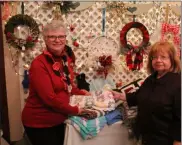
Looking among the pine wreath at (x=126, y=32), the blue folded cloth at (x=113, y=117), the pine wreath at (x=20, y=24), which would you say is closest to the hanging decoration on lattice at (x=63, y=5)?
the pine wreath at (x=20, y=24)

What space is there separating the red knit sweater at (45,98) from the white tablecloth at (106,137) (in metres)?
0.11

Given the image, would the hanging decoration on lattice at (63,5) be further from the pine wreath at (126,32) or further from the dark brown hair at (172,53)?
the dark brown hair at (172,53)

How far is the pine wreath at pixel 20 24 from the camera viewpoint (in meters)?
2.30

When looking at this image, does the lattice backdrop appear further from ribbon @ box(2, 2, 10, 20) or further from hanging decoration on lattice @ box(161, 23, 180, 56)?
ribbon @ box(2, 2, 10, 20)

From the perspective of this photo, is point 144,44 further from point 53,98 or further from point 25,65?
point 53,98

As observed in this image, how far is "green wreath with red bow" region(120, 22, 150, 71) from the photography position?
8.38 feet

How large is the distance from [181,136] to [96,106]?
66 centimetres

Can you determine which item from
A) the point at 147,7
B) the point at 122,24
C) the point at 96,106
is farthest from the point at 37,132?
the point at 147,7

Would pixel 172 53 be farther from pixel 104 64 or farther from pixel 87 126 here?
pixel 104 64

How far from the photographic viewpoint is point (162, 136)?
138 centimetres

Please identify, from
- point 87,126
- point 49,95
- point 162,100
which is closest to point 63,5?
point 49,95

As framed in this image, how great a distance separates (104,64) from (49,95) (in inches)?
43.7

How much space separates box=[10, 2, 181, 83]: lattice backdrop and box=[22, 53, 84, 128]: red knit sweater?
0.91 m

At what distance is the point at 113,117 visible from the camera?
1722 millimetres
